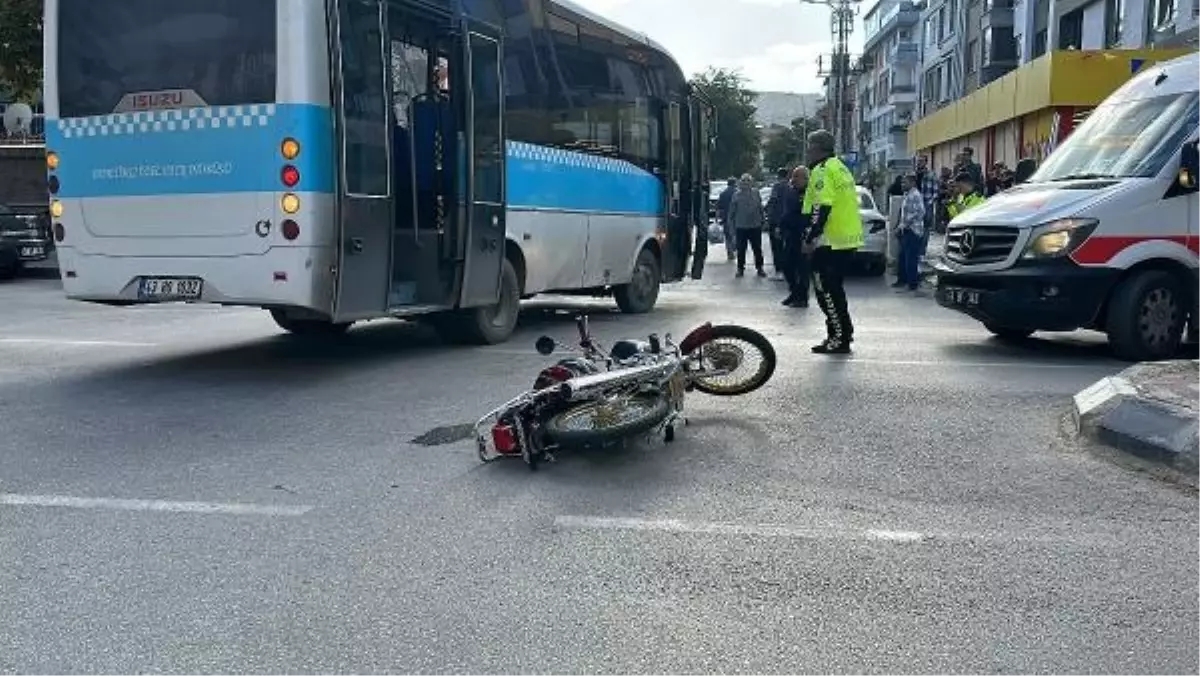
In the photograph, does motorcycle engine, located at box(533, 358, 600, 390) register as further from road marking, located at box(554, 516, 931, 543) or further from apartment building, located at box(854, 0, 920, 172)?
apartment building, located at box(854, 0, 920, 172)

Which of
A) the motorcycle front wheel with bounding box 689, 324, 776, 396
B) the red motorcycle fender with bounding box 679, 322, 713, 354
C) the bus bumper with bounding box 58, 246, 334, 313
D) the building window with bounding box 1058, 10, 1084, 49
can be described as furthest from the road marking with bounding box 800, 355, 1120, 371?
the building window with bounding box 1058, 10, 1084, 49

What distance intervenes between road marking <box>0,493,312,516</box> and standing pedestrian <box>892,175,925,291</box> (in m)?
13.2

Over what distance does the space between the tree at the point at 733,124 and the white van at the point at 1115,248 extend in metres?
68.0

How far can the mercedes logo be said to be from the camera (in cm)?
991

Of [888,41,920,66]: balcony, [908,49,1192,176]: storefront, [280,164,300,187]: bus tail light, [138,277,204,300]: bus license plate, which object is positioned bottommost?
[138,277,204,300]: bus license plate

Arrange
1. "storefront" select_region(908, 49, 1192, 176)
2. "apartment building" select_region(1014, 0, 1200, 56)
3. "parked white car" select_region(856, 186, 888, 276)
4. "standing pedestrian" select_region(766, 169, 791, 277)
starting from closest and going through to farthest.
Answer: "standing pedestrian" select_region(766, 169, 791, 277) → "parked white car" select_region(856, 186, 888, 276) → "storefront" select_region(908, 49, 1192, 176) → "apartment building" select_region(1014, 0, 1200, 56)

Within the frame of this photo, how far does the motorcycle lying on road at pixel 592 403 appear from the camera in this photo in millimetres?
5809

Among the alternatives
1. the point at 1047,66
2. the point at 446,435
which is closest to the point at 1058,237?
the point at 446,435

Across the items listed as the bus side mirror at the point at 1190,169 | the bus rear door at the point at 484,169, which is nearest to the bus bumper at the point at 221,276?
the bus rear door at the point at 484,169

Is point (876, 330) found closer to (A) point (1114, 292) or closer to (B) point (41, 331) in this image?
(A) point (1114, 292)

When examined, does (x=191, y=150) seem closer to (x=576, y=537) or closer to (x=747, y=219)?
(x=576, y=537)

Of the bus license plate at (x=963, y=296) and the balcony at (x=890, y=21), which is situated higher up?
the balcony at (x=890, y=21)

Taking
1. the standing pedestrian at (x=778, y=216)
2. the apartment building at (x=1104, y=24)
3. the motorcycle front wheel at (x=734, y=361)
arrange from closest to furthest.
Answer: the motorcycle front wheel at (x=734, y=361), the standing pedestrian at (x=778, y=216), the apartment building at (x=1104, y=24)

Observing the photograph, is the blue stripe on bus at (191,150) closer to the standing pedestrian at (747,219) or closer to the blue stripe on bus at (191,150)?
the blue stripe on bus at (191,150)
